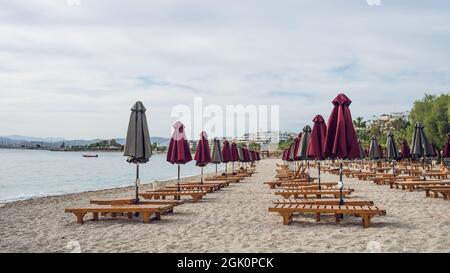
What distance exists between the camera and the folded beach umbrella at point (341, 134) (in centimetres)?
951

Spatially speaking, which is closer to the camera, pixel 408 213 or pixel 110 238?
pixel 110 238

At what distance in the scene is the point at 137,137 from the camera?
10.7 m

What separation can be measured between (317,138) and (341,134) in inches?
116

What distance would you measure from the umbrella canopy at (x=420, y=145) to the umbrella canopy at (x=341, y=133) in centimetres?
1078

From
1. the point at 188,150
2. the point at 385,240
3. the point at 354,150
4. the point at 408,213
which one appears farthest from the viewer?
the point at 188,150

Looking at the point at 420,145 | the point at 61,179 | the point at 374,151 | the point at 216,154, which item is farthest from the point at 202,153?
the point at 61,179

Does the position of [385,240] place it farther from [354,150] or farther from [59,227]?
[59,227]

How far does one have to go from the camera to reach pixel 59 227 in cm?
987

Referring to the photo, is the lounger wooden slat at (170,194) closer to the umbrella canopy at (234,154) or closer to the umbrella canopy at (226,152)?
the umbrella canopy at (226,152)

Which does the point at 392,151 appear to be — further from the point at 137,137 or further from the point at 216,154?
the point at 137,137

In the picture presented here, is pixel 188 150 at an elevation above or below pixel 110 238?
above
